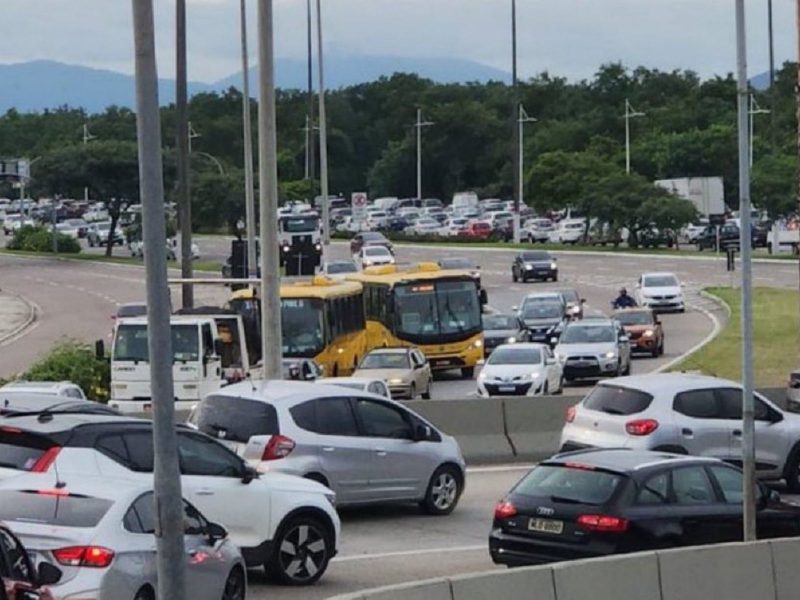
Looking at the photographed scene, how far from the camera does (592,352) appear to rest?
47.5m

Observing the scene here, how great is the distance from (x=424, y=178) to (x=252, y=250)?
122 m

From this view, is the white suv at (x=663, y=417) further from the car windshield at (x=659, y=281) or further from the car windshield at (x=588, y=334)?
the car windshield at (x=659, y=281)

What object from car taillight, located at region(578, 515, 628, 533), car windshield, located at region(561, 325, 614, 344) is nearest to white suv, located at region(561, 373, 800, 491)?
car taillight, located at region(578, 515, 628, 533)

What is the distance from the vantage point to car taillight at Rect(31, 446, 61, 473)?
618 inches

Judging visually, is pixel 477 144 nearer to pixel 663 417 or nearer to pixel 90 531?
pixel 663 417

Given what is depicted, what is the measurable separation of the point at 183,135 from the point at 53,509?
33.4 meters

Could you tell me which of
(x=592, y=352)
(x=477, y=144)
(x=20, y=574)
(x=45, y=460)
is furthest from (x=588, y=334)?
(x=477, y=144)

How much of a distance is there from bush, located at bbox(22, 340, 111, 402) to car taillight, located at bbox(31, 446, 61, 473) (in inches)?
923

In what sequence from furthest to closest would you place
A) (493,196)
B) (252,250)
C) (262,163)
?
(493,196) → (252,250) → (262,163)

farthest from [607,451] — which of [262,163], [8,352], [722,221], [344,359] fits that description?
[722,221]

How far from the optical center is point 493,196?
16162 cm

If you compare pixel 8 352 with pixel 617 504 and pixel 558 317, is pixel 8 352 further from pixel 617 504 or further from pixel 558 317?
pixel 617 504

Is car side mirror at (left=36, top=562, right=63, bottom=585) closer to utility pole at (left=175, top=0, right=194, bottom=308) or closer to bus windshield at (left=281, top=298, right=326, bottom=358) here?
bus windshield at (left=281, top=298, right=326, bottom=358)

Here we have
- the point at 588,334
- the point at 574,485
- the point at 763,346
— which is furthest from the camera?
the point at 763,346
